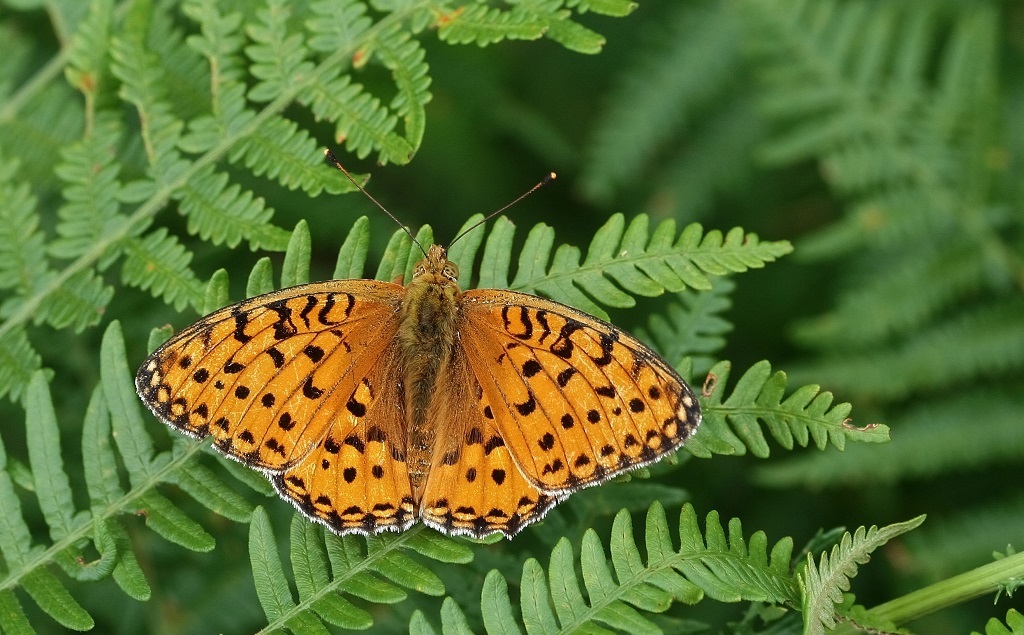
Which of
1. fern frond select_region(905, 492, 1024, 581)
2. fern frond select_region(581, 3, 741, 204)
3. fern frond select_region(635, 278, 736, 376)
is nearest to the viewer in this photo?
fern frond select_region(635, 278, 736, 376)

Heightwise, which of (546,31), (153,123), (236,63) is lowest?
(153,123)

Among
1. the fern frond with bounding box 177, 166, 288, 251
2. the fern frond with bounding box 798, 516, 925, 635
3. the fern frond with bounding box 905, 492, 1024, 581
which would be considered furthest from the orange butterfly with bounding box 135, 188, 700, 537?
the fern frond with bounding box 905, 492, 1024, 581

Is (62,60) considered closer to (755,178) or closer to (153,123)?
(153,123)

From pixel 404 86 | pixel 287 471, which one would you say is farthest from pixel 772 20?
pixel 287 471

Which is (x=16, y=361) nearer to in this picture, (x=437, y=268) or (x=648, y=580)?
(x=437, y=268)

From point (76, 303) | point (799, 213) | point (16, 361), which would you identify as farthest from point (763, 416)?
point (799, 213)

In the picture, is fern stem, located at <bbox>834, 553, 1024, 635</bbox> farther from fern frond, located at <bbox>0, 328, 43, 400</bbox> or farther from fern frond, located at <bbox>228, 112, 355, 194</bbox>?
fern frond, located at <bbox>0, 328, 43, 400</bbox>

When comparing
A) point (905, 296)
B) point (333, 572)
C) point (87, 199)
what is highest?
point (905, 296)
